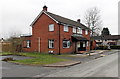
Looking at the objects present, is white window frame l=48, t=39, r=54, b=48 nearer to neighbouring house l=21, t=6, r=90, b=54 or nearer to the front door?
neighbouring house l=21, t=6, r=90, b=54

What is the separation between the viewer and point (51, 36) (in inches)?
1123

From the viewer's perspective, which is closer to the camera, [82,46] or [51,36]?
[51,36]

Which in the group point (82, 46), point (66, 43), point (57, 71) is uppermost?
point (66, 43)

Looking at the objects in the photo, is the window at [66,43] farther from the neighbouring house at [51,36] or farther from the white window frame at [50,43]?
the white window frame at [50,43]

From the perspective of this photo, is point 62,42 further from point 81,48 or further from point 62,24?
point 81,48

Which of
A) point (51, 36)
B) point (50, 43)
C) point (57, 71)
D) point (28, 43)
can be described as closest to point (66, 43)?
point (50, 43)

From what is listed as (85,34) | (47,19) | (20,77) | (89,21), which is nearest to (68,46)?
(47,19)

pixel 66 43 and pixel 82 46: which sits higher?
pixel 66 43

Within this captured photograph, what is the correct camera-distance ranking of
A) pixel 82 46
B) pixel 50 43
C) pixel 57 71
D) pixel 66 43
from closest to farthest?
pixel 57 71, pixel 50 43, pixel 66 43, pixel 82 46

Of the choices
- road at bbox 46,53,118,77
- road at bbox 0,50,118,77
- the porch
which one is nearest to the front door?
the porch

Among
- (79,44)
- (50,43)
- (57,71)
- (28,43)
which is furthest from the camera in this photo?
(79,44)

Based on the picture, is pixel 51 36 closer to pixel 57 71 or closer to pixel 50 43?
pixel 50 43

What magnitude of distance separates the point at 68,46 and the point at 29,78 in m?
20.4

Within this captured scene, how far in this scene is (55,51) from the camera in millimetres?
27531
